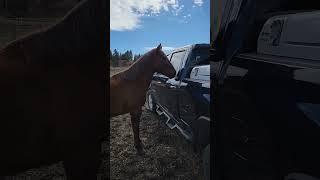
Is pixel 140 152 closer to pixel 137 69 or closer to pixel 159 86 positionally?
pixel 137 69

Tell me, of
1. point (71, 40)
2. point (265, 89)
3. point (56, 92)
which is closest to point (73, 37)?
point (71, 40)

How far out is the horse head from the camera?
108 inches

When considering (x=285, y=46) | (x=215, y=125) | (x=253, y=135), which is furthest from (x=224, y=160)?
(x=285, y=46)

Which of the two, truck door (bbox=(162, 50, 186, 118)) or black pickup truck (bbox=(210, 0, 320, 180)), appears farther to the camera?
truck door (bbox=(162, 50, 186, 118))

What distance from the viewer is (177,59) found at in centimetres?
327

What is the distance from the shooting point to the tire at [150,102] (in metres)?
3.14

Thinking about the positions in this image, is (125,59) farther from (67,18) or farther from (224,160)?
(224,160)

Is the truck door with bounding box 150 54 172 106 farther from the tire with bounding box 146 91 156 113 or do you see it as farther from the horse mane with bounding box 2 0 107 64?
the horse mane with bounding box 2 0 107 64

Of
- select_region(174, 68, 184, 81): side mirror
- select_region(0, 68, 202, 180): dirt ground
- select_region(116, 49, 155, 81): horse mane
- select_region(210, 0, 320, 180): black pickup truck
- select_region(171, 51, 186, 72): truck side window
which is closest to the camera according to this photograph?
select_region(210, 0, 320, 180): black pickup truck

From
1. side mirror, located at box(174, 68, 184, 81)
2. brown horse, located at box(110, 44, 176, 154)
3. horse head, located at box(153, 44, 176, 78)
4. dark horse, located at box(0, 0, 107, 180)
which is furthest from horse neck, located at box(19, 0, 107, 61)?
side mirror, located at box(174, 68, 184, 81)

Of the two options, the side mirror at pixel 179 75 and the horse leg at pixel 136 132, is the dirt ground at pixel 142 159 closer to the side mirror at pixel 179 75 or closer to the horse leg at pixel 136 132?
the horse leg at pixel 136 132

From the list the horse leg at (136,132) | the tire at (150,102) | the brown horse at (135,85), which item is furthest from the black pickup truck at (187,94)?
the horse leg at (136,132)

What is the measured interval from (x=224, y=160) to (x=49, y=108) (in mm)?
1187

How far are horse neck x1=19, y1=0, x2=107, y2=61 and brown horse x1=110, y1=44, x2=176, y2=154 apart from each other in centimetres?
39
